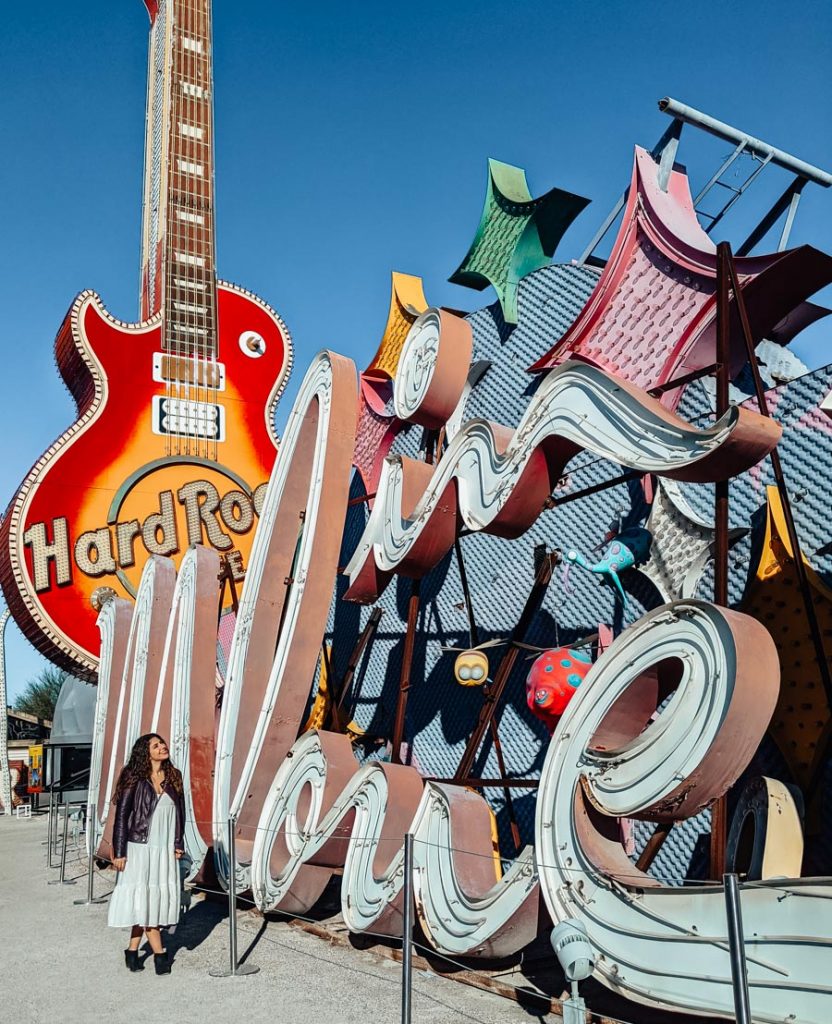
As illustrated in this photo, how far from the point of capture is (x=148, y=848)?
21.1ft

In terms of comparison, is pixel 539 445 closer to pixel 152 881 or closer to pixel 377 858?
pixel 377 858

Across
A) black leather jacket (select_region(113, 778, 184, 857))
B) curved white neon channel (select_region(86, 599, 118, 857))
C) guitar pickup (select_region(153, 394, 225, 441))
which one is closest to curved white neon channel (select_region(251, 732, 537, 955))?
black leather jacket (select_region(113, 778, 184, 857))

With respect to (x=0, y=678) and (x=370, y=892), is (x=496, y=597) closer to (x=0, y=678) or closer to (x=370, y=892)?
(x=370, y=892)

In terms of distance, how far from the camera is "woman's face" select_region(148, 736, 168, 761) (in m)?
6.59

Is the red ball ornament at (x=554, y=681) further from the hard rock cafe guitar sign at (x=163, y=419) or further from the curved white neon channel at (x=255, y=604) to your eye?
the hard rock cafe guitar sign at (x=163, y=419)

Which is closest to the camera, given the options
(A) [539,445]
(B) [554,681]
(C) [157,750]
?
(A) [539,445]

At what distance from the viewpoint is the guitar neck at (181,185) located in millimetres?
15328

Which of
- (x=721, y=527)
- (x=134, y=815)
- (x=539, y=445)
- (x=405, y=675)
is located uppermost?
(x=539, y=445)

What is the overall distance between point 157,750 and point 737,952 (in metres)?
4.18

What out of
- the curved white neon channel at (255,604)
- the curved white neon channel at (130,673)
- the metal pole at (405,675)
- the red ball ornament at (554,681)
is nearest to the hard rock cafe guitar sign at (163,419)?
the curved white neon channel at (130,673)

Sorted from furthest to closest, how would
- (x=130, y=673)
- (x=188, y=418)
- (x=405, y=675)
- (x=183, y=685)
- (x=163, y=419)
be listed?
(x=188, y=418)
(x=163, y=419)
(x=130, y=673)
(x=183, y=685)
(x=405, y=675)

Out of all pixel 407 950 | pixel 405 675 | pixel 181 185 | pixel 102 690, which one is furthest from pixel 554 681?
pixel 181 185

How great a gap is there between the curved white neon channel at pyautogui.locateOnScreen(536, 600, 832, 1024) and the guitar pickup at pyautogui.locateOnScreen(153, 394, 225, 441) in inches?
412

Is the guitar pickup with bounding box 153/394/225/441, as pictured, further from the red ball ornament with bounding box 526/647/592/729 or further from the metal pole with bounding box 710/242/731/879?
the metal pole with bounding box 710/242/731/879
